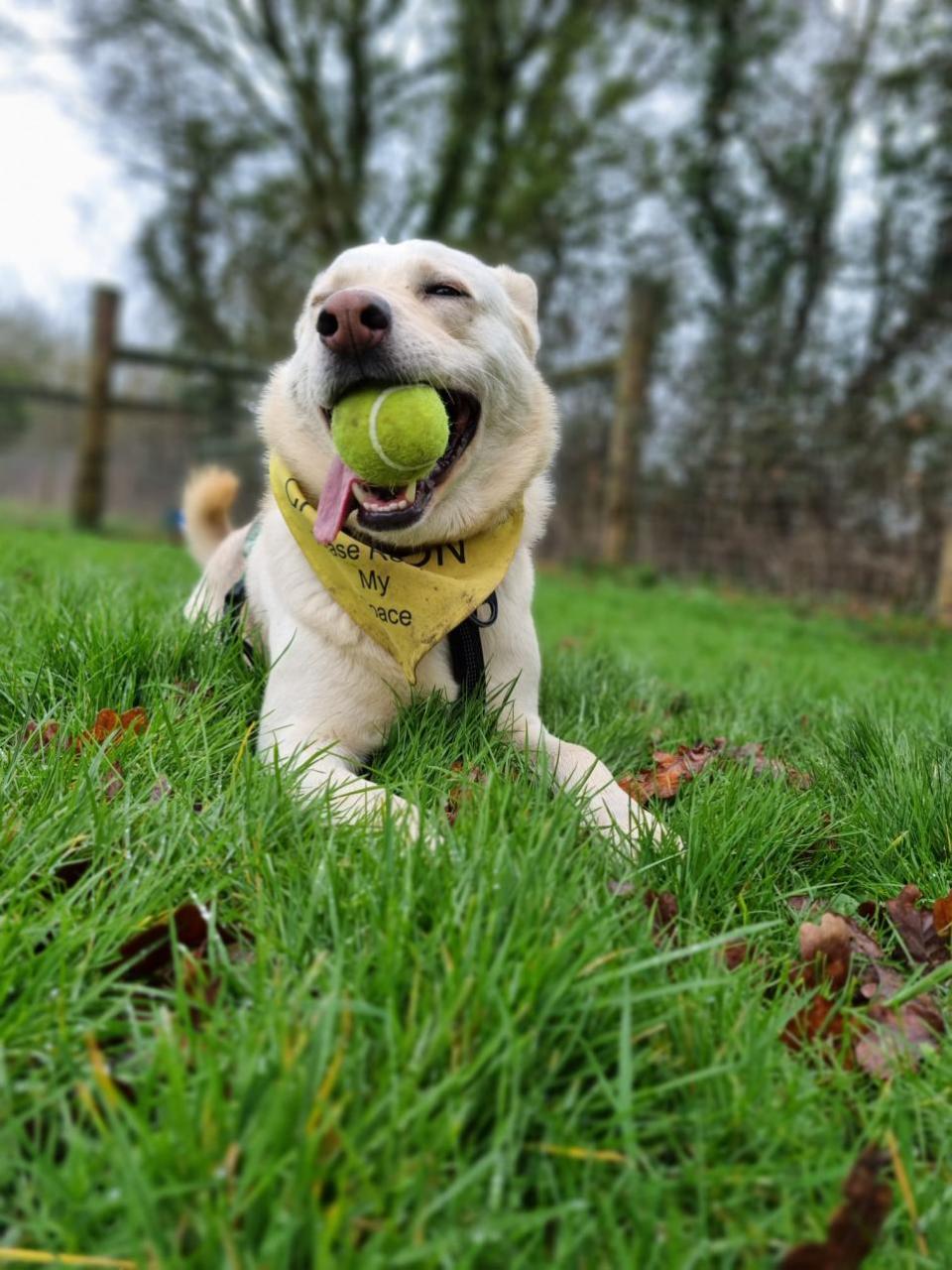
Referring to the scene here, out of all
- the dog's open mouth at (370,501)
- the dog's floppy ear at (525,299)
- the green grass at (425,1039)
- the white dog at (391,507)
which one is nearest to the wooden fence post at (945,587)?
the dog's floppy ear at (525,299)

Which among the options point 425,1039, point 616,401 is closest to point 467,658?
point 425,1039

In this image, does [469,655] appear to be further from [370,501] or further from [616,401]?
[616,401]

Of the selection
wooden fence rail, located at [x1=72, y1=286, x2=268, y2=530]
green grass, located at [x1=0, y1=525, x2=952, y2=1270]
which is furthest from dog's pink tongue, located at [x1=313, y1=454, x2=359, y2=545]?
wooden fence rail, located at [x1=72, y1=286, x2=268, y2=530]

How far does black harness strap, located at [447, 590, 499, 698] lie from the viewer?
219cm

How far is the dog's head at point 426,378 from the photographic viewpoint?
2.03m

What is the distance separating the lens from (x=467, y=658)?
86.7 inches

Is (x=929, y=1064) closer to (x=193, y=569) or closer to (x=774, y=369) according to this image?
(x=193, y=569)

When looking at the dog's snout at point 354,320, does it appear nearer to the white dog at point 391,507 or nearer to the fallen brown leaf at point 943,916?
the white dog at point 391,507

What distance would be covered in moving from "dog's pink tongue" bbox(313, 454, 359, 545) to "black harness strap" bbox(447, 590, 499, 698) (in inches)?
16.0

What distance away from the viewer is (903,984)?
1.31 metres

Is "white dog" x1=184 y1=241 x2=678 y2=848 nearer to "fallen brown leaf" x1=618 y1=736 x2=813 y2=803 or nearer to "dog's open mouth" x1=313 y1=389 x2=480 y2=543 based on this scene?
"dog's open mouth" x1=313 y1=389 x2=480 y2=543

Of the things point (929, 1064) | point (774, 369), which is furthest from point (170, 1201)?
point (774, 369)

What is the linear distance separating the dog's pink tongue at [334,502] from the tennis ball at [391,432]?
0.25 feet

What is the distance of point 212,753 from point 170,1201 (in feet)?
3.42
